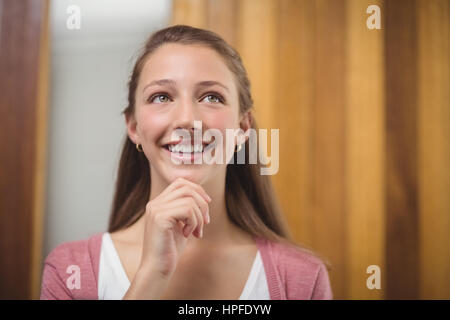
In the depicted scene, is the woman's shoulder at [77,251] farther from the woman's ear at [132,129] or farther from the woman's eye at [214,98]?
the woman's eye at [214,98]

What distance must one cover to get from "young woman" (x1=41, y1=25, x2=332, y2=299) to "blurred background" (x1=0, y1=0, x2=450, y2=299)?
119 millimetres

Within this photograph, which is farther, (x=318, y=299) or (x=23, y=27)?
(x=23, y=27)

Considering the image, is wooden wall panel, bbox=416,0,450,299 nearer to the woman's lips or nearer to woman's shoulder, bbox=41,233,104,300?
the woman's lips

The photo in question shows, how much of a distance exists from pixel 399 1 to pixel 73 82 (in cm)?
81

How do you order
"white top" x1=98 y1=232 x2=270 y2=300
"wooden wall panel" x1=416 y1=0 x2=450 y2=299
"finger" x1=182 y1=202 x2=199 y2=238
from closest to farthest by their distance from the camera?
"finger" x1=182 y1=202 x2=199 y2=238, "white top" x1=98 y1=232 x2=270 y2=300, "wooden wall panel" x1=416 y1=0 x2=450 y2=299

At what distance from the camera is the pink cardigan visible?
2.19ft

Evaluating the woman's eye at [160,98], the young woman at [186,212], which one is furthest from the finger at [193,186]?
the woman's eye at [160,98]

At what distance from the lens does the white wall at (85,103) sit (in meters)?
0.82

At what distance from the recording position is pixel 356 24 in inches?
31.8

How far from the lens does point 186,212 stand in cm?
55

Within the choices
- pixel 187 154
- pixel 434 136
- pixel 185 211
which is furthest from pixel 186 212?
pixel 434 136

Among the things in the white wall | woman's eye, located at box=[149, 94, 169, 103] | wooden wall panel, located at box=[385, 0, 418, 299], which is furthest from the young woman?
wooden wall panel, located at box=[385, 0, 418, 299]

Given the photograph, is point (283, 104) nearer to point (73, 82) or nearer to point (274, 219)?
point (274, 219)

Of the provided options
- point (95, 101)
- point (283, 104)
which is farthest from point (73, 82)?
point (283, 104)
